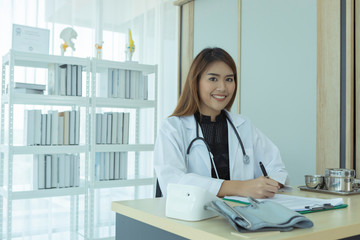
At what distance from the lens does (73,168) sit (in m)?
3.11

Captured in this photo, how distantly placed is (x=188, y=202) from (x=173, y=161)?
0.56 metres

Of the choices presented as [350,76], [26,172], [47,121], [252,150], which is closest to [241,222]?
[252,150]

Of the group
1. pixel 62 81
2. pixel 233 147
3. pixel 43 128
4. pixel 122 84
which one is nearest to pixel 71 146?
pixel 43 128

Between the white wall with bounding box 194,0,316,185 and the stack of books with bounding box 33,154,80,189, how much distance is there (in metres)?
1.44

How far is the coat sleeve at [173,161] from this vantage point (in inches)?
57.6

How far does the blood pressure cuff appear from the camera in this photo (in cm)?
93

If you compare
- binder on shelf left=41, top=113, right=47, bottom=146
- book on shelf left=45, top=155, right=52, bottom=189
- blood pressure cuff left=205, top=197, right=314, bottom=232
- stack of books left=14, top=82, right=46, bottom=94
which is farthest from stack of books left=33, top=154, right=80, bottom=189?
blood pressure cuff left=205, top=197, right=314, bottom=232

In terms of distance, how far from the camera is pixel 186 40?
4.02 m

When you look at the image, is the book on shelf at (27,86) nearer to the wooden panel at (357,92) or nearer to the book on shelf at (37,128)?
the book on shelf at (37,128)

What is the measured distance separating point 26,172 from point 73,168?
494 millimetres

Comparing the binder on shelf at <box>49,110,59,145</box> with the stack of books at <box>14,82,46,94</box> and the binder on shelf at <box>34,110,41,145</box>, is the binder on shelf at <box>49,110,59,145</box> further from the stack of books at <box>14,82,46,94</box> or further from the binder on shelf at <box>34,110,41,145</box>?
the stack of books at <box>14,82,46,94</box>

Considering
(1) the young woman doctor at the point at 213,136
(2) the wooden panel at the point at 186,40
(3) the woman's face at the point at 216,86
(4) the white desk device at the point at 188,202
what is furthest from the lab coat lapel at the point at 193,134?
(2) the wooden panel at the point at 186,40

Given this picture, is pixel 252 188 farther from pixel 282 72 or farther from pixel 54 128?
pixel 54 128

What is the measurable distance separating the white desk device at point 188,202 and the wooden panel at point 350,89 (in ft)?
5.54
